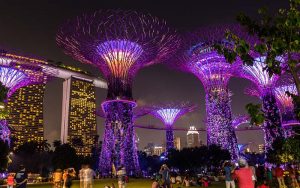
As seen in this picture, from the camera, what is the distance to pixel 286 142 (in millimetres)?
9508

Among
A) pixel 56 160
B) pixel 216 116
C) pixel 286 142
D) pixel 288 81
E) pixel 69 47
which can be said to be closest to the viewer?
pixel 286 142

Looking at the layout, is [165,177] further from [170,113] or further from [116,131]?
[170,113]

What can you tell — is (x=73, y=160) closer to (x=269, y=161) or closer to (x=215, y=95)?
(x=215, y=95)

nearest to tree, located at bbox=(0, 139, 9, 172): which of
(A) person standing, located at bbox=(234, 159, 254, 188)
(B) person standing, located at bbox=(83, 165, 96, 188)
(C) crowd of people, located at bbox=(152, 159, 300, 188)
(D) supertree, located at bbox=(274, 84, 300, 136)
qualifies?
(C) crowd of people, located at bbox=(152, 159, 300, 188)

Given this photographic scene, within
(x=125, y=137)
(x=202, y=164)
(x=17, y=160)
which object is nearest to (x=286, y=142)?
(x=125, y=137)

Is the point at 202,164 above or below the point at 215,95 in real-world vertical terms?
below

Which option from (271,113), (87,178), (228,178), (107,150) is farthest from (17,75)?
(228,178)

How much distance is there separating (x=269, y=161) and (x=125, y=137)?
94.8 ft

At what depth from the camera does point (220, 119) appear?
64.3 metres

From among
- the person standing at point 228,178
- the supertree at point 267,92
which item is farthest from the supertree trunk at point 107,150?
the person standing at point 228,178

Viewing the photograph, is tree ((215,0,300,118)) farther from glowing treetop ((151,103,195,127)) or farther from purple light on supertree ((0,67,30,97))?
glowing treetop ((151,103,195,127))

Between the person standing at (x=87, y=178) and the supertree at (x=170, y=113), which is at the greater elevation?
the supertree at (x=170, y=113)

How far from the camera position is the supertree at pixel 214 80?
61938 mm

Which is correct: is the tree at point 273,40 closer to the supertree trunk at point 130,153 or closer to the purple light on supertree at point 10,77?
the supertree trunk at point 130,153
